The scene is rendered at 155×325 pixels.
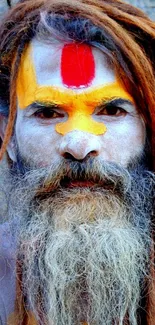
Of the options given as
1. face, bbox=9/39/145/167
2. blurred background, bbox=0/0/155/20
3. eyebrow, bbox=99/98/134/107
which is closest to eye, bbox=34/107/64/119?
face, bbox=9/39/145/167

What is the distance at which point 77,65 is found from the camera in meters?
1.56

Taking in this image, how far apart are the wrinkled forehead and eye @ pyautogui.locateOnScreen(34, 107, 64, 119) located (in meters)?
0.06

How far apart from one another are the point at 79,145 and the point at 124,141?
0.42 feet

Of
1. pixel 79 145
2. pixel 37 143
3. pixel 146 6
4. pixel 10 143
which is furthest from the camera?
pixel 146 6

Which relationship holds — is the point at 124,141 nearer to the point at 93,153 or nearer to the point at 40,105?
the point at 93,153

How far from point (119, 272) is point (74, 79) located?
0.46 metres

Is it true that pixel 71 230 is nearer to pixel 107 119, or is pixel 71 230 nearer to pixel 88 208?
pixel 88 208

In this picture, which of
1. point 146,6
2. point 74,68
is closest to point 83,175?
point 74,68

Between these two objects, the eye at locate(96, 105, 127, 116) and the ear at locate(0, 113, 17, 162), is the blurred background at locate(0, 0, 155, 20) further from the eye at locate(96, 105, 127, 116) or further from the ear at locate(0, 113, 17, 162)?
the eye at locate(96, 105, 127, 116)

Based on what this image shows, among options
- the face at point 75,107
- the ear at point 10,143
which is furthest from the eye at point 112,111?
the ear at point 10,143

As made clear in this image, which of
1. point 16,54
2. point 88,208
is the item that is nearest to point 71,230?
point 88,208

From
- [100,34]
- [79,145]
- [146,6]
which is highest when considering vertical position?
[146,6]

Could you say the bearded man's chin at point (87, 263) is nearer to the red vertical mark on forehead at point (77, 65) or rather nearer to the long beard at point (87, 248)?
the long beard at point (87, 248)

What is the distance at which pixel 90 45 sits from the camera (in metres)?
1.57
